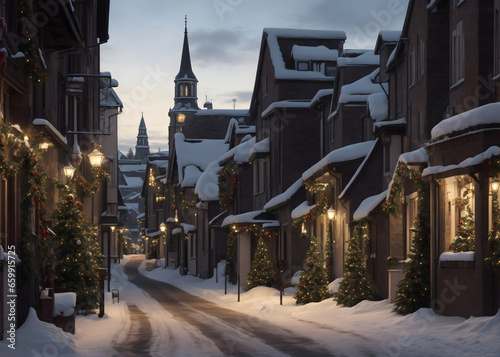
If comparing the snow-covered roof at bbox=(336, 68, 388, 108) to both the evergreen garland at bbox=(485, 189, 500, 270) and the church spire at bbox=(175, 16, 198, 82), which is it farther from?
the church spire at bbox=(175, 16, 198, 82)

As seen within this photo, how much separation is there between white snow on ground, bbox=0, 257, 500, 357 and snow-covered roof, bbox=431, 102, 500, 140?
4.02 meters

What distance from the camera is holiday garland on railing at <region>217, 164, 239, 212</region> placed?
51125 millimetres

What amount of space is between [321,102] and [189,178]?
2649 cm

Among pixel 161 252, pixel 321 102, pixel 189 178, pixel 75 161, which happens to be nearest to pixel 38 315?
pixel 75 161

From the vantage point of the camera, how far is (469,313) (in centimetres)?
2030

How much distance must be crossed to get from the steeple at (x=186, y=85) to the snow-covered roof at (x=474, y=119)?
109 metres

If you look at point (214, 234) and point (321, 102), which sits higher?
point (321, 102)

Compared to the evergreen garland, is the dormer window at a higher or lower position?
higher

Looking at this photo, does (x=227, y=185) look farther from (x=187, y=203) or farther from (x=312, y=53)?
(x=312, y=53)

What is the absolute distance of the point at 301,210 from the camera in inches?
1447

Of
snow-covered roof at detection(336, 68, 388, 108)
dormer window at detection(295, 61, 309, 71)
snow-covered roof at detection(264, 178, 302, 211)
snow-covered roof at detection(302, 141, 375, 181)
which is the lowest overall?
snow-covered roof at detection(264, 178, 302, 211)

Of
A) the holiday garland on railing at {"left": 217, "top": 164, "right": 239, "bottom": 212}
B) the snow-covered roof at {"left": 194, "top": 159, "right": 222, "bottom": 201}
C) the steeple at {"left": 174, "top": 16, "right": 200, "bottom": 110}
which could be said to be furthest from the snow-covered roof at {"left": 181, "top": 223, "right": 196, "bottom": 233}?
the steeple at {"left": 174, "top": 16, "right": 200, "bottom": 110}

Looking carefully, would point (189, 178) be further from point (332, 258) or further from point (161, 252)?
point (332, 258)

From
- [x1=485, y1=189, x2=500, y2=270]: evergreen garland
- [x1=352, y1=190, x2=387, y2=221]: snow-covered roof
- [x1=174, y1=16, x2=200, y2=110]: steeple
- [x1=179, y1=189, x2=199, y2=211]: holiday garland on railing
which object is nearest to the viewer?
[x1=485, y1=189, x2=500, y2=270]: evergreen garland
